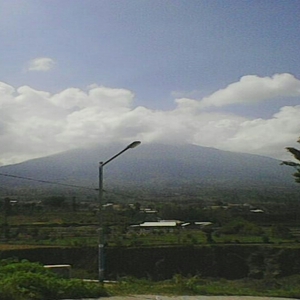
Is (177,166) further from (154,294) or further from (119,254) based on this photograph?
(154,294)

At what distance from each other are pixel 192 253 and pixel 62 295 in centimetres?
2505

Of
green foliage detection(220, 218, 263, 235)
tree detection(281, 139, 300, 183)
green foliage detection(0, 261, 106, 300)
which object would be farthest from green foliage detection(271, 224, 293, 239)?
green foliage detection(0, 261, 106, 300)

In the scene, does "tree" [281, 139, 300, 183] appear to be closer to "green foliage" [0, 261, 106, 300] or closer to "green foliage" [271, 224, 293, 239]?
"green foliage" [0, 261, 106, 300]

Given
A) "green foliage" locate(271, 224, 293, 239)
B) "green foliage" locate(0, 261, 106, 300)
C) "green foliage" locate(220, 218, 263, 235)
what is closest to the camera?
"green foliage" locate(0, 261, 106, 300)

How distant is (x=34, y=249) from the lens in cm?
3878

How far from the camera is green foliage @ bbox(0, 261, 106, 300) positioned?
609 inches

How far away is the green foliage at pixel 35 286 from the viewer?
50.8 feet

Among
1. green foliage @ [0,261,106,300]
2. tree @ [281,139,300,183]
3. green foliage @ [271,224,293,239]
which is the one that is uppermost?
tree @ [281,139,300,183]

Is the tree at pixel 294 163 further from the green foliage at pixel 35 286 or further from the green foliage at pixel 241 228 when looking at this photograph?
the green foliage at pixel 241 228

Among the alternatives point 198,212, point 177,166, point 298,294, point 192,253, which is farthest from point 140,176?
point 298,294

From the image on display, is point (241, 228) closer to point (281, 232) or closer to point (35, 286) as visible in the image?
point (281, 232)

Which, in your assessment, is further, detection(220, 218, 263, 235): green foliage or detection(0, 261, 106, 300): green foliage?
detection(220, 218, 263, 235): green foliage

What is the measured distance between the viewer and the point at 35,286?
53.5 feet

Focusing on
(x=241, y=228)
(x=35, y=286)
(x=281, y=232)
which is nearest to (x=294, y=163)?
(x=35, y=286)
